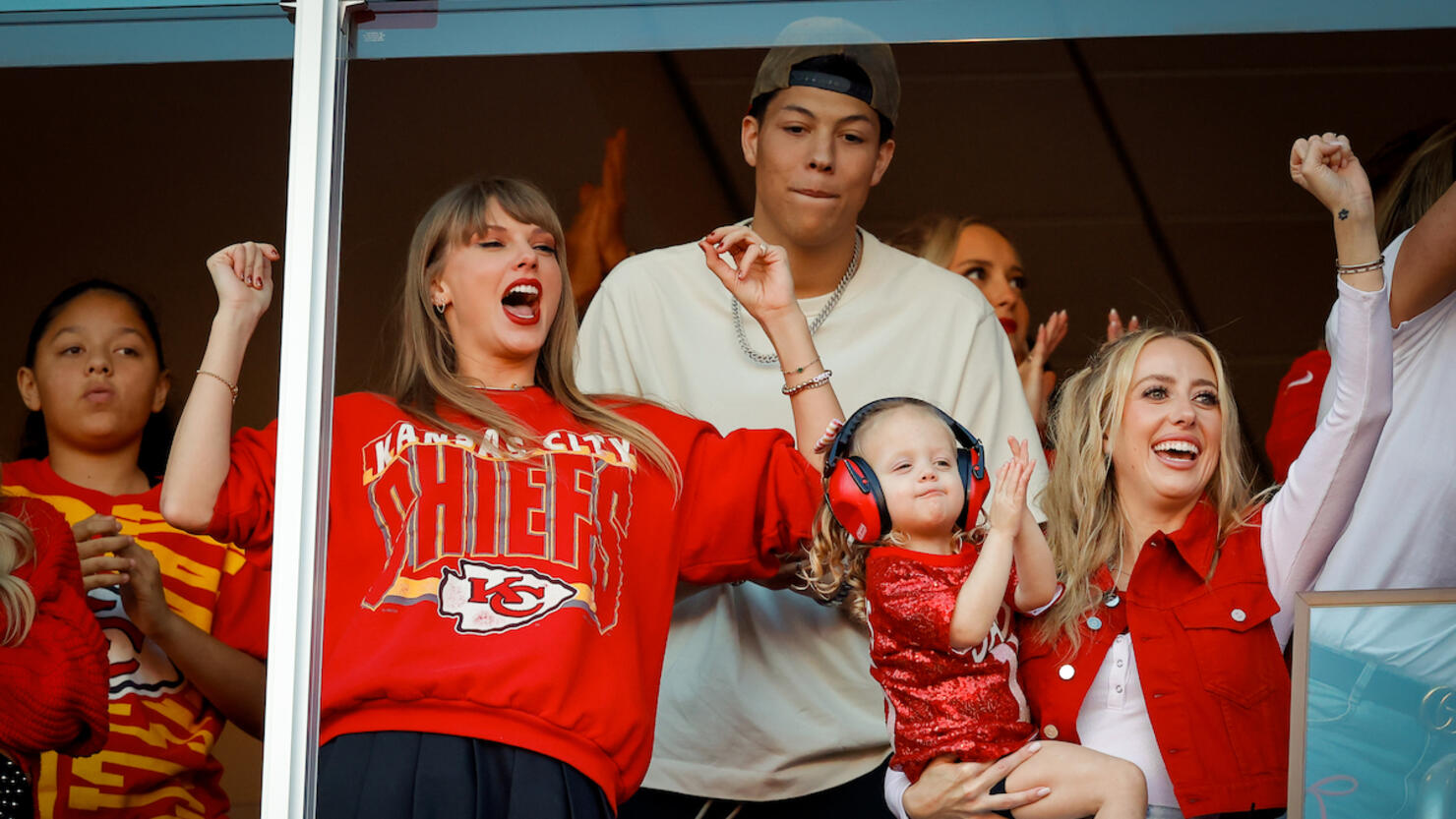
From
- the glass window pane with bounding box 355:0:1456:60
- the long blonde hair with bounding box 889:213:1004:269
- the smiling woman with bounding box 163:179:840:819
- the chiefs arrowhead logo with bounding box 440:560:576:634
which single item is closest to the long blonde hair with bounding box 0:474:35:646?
the smiling woman with bounding box 163:179:840:819

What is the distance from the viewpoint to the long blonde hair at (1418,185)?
10.1 ft

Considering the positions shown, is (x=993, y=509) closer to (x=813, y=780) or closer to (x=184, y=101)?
(x=813, y=780)

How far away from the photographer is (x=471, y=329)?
3.16m

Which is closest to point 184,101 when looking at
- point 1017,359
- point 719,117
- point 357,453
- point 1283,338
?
point 357,453

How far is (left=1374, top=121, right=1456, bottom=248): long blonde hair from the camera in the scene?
3092 millimetres

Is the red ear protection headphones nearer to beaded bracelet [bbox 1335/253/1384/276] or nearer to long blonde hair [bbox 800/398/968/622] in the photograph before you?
long blonde hair [bbox 800/398/968/622]

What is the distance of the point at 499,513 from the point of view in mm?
2941

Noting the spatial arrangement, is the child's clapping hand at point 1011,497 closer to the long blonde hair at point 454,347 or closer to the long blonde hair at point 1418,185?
the long blonde hair at point 454,347

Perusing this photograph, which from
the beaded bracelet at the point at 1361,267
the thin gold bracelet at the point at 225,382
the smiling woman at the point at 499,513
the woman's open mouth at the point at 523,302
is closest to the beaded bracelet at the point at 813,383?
the smiling woman at the point at 499,513

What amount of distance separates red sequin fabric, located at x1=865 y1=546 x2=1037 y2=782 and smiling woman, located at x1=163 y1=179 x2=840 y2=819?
0.33 metres

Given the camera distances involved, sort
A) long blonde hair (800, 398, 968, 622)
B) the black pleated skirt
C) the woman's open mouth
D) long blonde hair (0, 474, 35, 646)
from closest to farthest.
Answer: the black pleated skirt
long blonde hair (800, 398, 968, 622)
long blonde hair (0, 474, 35, 646)
the woman's open mouth

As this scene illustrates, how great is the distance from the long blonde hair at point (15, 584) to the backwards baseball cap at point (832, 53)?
1.76 metres

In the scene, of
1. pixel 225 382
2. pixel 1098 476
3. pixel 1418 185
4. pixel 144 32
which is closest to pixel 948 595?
pixel 1098 476

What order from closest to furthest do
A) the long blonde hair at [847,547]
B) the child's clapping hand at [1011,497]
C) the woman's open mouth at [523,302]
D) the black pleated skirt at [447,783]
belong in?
the child's clapping hand at [1011,497] → the black pleated skirt at [447,783] → the long blonde hair at [847,547] → the woman's open mouth at [523,302]
